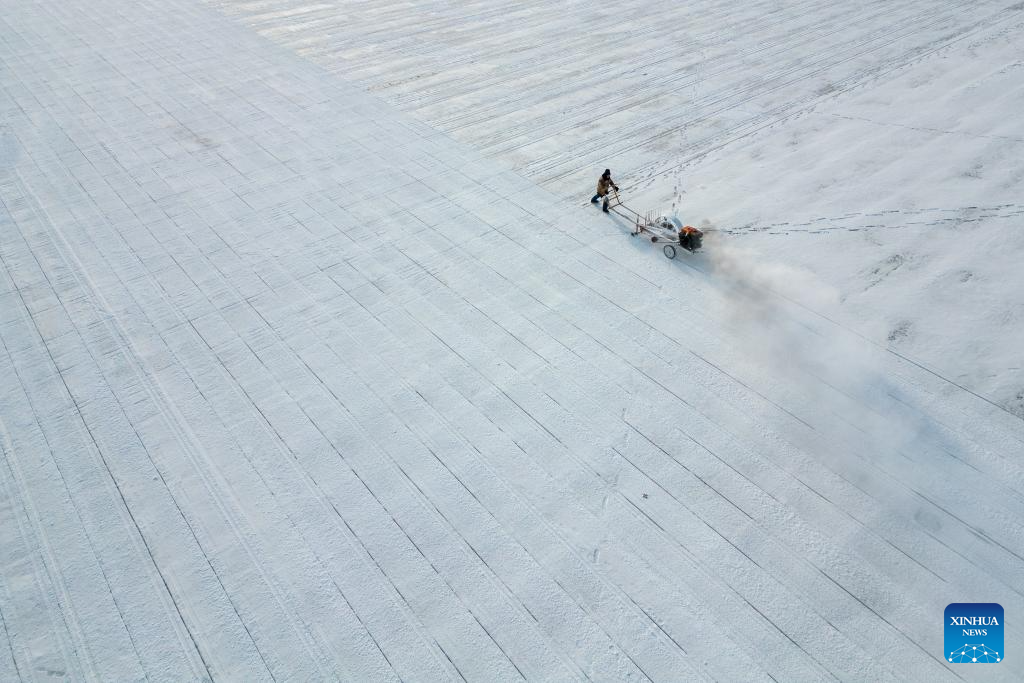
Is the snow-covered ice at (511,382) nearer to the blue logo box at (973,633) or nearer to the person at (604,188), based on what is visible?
the blue logo box at (973,633)

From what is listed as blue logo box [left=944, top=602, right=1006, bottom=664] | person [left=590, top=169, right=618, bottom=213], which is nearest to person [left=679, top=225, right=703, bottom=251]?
person [left=590, top=169, right=618, bottom=213]

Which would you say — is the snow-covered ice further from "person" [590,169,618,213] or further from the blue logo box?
"person" [590,169,618,213]

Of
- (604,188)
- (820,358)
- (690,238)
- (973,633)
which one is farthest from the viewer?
(604,188)

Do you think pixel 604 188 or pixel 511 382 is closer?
pixel 511 382

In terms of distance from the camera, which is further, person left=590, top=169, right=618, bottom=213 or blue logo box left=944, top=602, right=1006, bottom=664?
person left=590, top=169, right=618, bottom=213

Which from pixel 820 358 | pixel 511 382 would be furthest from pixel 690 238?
pixel 511 382

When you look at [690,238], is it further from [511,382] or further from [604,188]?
[511,382]

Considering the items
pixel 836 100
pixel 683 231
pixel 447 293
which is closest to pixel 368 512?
pixel 447 293
